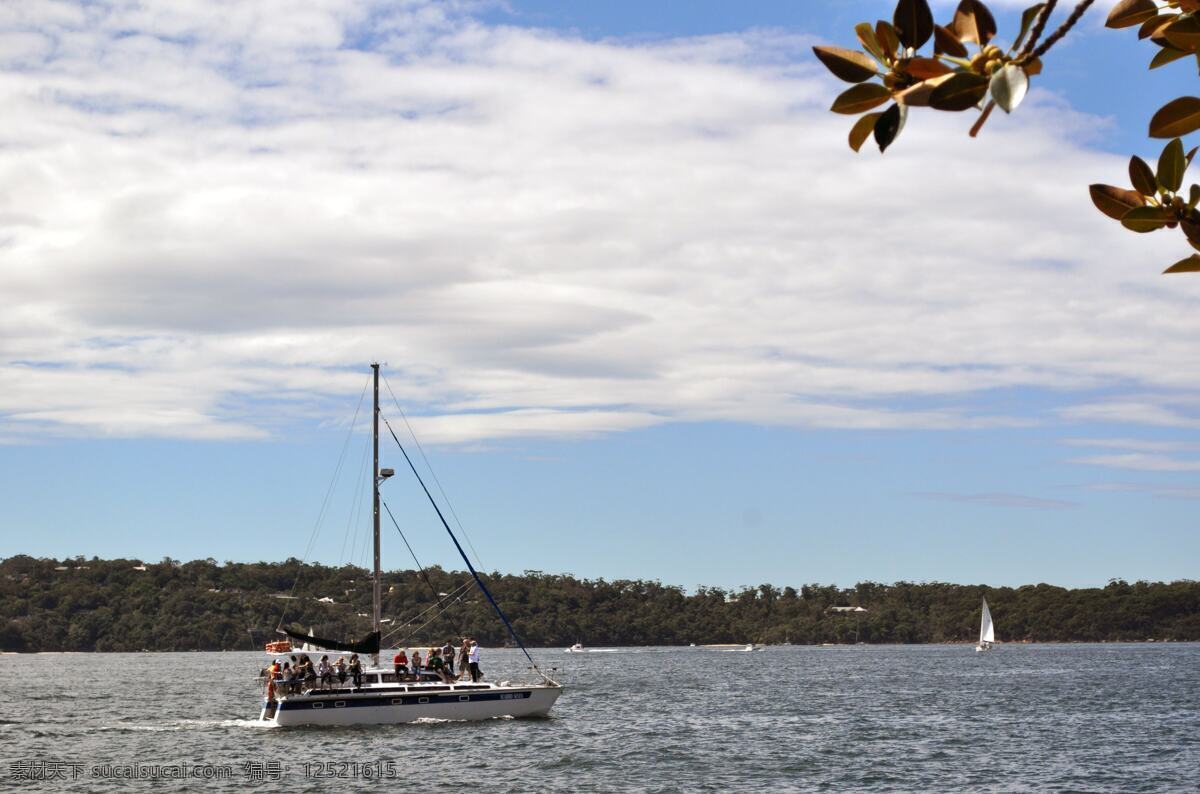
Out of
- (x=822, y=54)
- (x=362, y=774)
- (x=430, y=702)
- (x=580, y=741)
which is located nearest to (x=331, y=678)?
(x=430, y=702)

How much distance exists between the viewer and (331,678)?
4991 centimetres

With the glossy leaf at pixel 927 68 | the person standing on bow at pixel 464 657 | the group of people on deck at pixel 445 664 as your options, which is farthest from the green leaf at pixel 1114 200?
the person standing on bow at pixel 464 657

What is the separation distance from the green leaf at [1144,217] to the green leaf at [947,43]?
0.60 metres

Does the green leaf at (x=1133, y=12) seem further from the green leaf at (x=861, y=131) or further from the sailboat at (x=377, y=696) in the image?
the sailboat at (x=377, y=696)

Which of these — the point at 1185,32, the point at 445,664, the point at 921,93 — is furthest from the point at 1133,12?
the point at 445,664

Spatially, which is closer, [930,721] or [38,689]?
[930,721]

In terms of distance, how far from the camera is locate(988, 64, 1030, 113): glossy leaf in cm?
281

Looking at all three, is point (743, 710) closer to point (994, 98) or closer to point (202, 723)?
point (202, 723)

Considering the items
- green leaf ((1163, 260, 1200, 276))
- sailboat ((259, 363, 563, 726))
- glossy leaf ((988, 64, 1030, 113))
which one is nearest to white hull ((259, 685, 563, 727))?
sailboat ((259, 363, 563, 726))

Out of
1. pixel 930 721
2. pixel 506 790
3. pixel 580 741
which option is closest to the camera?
pixel 506 790

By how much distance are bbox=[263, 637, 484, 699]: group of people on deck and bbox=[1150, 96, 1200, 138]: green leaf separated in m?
47.9

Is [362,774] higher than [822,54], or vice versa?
[822,54]

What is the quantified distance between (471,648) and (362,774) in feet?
32.1

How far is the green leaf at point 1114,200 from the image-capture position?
3344 millimetres
